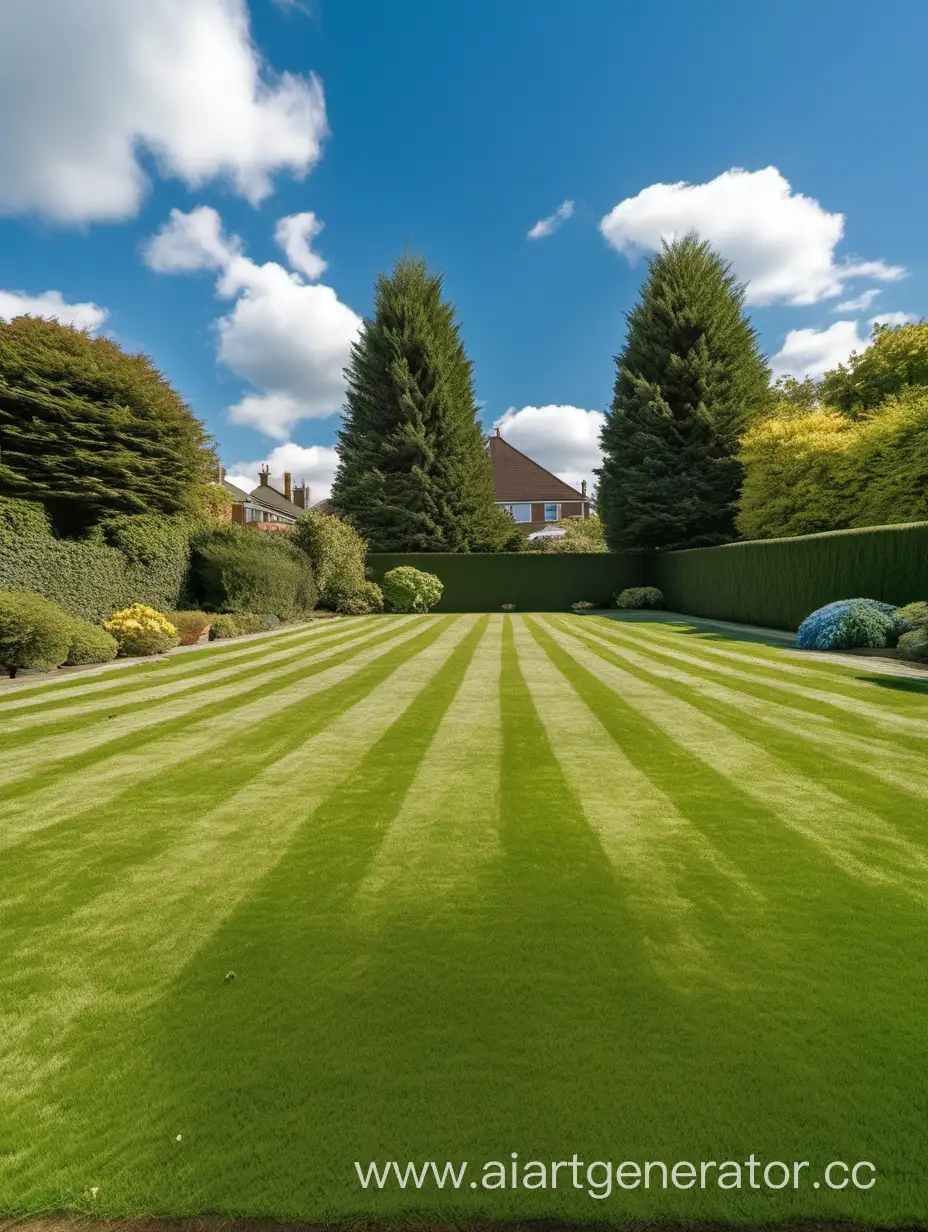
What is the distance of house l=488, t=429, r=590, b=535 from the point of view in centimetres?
4753

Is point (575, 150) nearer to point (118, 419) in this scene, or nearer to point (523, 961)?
point (118, 419)

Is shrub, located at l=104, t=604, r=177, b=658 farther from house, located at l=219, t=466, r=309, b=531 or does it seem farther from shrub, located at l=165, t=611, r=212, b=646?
house, located at l=219, t=466, r=309, b=531

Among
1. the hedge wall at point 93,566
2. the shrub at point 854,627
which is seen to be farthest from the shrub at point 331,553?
the shrub at point 854,627

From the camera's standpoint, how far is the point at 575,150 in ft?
45.9

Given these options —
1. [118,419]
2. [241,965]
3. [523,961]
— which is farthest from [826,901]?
[118,419]

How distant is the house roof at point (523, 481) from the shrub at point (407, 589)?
80.0ft

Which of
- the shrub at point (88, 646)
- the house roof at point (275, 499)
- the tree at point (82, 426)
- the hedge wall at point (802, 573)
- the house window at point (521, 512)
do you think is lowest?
the shrub at point (88, 646)

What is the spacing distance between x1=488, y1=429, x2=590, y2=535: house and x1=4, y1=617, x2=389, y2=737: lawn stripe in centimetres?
3752

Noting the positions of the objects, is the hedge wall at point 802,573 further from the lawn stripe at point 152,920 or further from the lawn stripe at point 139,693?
the lawn stripe at point 152,920

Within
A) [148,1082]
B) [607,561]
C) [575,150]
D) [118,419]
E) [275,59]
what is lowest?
[148,1082]

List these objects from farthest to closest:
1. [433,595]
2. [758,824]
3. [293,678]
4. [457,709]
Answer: [433,595] < [293,678] < [457,709] < [758,824]

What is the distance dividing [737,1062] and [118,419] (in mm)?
17007

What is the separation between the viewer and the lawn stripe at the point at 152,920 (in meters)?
2.01

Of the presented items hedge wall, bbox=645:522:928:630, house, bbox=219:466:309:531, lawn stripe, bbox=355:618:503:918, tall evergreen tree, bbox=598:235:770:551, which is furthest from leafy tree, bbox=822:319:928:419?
house, bbox=219:466:309:531
